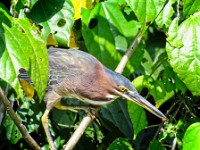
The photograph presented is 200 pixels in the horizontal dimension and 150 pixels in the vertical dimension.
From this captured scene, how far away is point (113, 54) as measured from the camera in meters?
2.57

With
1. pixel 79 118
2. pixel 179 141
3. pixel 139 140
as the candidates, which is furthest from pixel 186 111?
pixel 79 118

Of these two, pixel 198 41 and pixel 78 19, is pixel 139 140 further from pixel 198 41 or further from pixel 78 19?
pixel 198 41

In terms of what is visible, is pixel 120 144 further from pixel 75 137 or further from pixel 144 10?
pixel 144 10

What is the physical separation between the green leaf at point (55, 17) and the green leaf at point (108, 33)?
0.63 ft

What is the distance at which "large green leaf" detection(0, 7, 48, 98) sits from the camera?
1598 millimetres

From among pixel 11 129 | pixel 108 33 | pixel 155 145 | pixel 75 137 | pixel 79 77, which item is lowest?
pixel 11 129

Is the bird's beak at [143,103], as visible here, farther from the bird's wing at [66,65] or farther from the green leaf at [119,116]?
the green leaf at [119,116]

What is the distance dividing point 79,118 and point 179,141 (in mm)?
681

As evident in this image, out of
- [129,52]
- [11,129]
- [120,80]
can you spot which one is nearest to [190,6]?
[129,52]

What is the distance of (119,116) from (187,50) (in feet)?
2.99

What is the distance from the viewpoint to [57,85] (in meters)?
2.43

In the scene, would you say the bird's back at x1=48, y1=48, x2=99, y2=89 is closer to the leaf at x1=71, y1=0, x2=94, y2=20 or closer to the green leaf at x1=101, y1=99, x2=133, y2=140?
the leaf at x1=71, y1=0, x2=94, y2=20

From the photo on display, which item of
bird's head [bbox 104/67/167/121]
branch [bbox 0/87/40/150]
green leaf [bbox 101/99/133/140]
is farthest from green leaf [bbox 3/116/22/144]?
branch [bbox 0/87/40/150]

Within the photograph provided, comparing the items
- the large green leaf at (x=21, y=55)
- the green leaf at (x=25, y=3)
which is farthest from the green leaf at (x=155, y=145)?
the large green leaf at (x=21, y=55)
